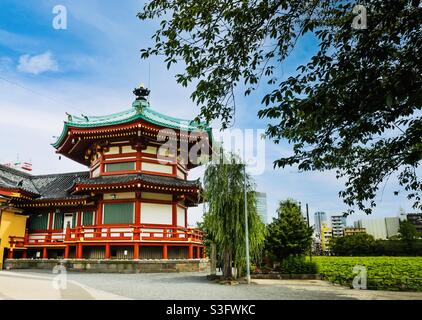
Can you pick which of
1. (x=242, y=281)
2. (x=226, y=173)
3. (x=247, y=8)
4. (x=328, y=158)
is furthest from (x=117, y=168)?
(x=247, y=8)

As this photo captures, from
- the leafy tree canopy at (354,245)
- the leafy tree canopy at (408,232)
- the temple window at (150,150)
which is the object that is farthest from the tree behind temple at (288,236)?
the leafy tree canopy at (354,245)

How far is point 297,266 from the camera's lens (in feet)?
65.6

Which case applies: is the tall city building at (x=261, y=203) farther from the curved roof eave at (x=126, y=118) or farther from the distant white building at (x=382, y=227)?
the distant white building at (x=382, y=227)

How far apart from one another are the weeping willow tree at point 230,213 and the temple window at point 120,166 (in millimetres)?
8567

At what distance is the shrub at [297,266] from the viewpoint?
1984 cm

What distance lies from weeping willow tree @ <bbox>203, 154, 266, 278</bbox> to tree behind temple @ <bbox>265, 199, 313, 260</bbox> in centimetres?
495

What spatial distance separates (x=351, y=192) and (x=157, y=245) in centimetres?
1472

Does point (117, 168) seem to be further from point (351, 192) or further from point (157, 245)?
point (351, 192)

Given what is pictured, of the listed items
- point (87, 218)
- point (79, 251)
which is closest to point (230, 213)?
point (79, 251)

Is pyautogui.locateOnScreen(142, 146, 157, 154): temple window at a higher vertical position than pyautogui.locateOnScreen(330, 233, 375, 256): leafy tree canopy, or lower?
higher

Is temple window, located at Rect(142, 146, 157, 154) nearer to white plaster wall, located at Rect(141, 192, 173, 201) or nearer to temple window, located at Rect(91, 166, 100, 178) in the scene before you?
white plaster wall, located at Rect(141, 192, 173, 201)

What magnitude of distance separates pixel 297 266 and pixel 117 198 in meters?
12.4

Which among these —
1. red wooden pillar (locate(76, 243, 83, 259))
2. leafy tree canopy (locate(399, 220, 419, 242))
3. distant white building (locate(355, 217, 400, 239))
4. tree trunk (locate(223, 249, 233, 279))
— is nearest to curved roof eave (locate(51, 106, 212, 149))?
red wooden pillar (locate(76, 243, 83, 259))

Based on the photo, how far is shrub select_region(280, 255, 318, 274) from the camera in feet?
65.1
